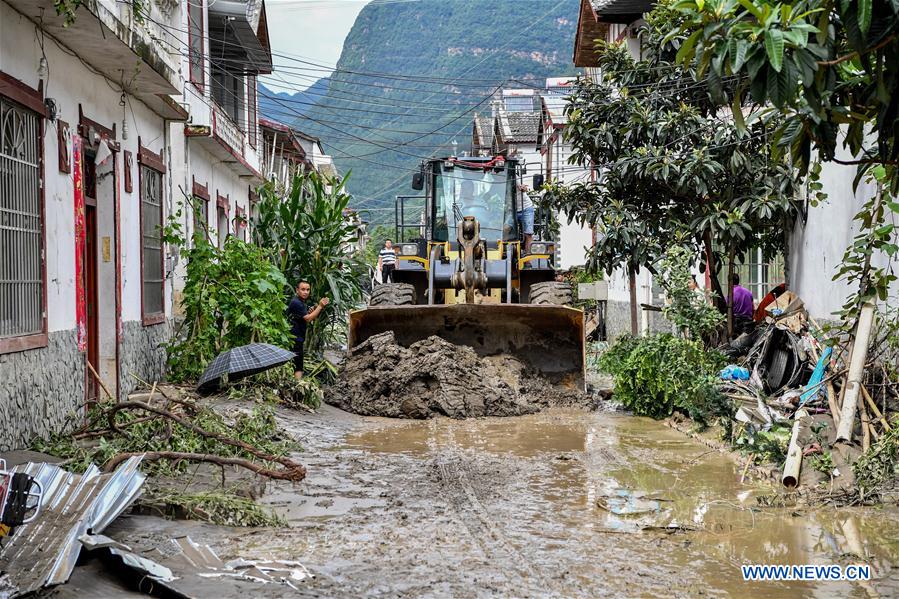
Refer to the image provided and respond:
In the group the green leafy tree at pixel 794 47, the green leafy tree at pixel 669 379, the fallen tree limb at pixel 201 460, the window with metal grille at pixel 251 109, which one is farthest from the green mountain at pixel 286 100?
the green leafy tree at pixel 794 47

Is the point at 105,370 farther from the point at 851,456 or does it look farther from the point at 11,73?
the point at 851,456

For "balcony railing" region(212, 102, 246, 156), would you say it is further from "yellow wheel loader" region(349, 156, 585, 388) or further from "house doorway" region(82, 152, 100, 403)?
"house doorway" region(82, 152, 100, 403)

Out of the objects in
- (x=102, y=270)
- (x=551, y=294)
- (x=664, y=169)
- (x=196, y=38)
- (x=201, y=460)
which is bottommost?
(x=201, y=460)

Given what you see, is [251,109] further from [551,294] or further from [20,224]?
[20,224]

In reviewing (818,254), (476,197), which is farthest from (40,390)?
(818,254)

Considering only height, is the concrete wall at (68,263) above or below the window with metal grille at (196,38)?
below

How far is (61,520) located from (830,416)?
23.3ft

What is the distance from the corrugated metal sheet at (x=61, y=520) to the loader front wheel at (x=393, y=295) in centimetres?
842

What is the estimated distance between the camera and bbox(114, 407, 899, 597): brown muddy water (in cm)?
550

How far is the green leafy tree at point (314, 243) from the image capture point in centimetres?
1520

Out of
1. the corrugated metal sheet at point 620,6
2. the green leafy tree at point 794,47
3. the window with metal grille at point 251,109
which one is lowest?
the green leafy tree at point 794,47

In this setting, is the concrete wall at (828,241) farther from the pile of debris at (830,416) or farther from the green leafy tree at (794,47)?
the green leafy tree at (794,47)

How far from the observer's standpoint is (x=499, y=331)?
13719 mm

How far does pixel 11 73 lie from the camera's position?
8.58m
